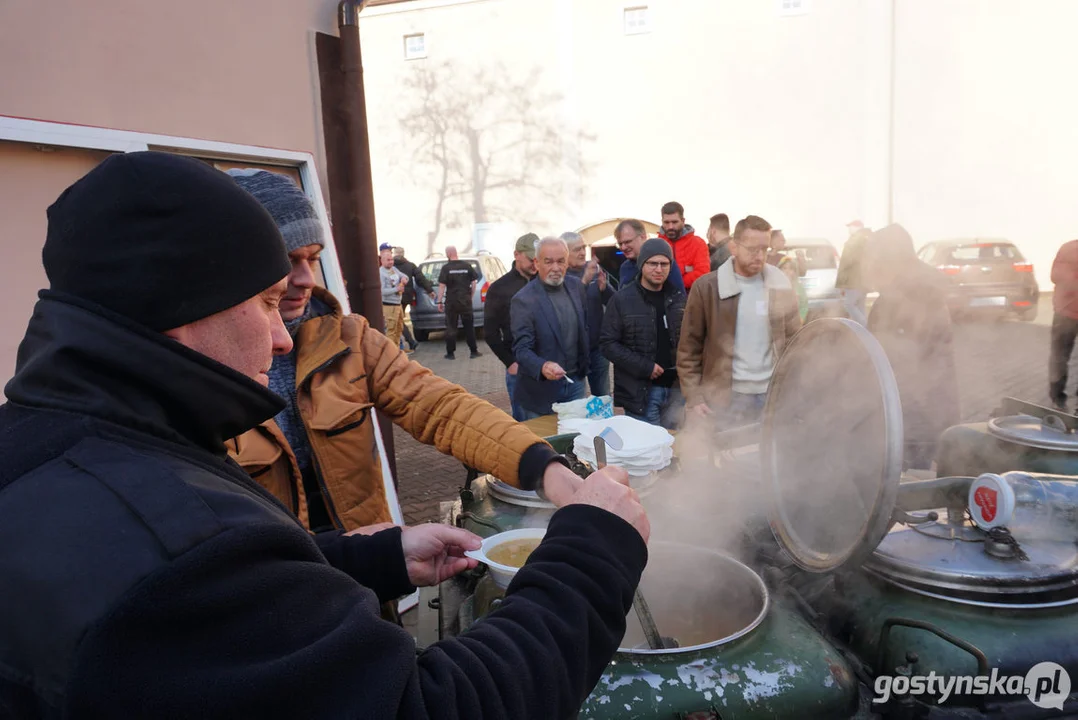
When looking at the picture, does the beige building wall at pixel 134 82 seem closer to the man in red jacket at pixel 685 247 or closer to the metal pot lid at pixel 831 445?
the metal pot lid at pixel 831 445

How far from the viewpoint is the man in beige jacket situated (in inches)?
166

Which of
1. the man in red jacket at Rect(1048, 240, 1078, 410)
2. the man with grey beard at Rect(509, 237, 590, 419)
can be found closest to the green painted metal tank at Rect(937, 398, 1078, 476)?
the man with grey beard at Rect(509, 237, 590, 419)

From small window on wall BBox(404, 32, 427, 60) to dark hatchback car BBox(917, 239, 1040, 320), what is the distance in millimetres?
14550

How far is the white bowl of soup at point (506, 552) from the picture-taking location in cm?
162

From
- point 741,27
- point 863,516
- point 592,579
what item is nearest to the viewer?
point 592,579

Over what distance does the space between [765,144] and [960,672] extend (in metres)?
17.9

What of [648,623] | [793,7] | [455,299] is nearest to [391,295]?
[455,299]

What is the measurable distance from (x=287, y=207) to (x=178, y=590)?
4.61ft

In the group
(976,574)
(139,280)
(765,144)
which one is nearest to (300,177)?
(139,280)

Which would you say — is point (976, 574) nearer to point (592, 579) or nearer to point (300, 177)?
point (592, 579)

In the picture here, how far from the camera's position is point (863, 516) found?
5.48 feet

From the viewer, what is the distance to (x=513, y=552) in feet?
5.84

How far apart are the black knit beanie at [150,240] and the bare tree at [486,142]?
18.6 metres

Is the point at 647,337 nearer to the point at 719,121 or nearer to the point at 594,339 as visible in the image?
the point at 594,339
